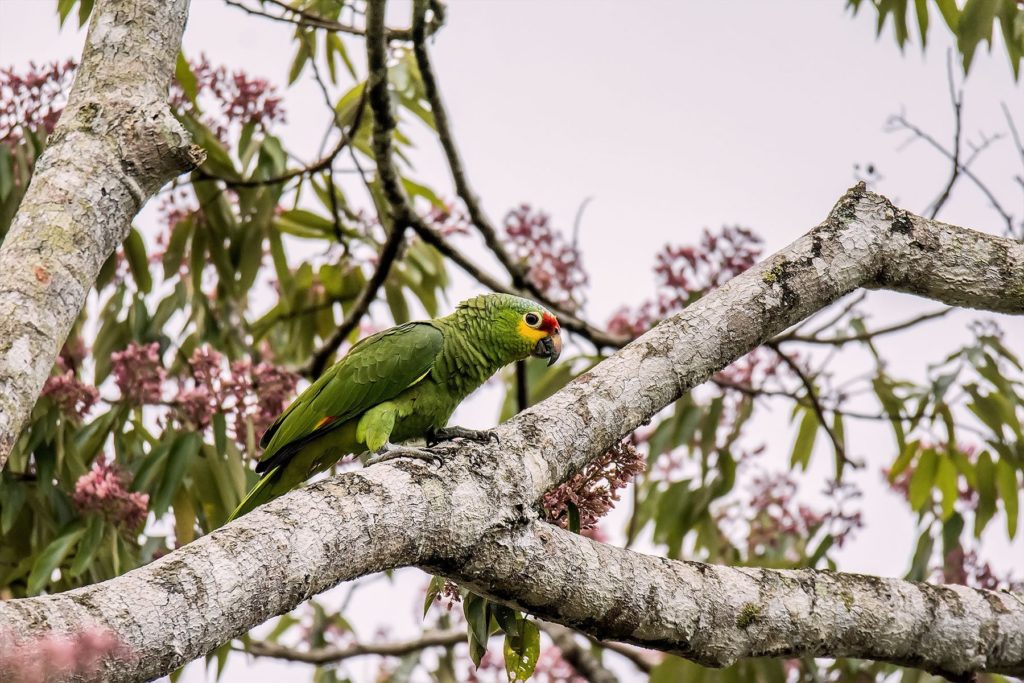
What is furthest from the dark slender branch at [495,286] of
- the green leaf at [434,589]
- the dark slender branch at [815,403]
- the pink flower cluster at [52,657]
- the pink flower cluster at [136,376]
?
the pink flower cluster at [52,657]

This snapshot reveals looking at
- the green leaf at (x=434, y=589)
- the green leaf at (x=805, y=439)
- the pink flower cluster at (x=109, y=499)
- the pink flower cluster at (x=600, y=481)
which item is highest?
the green leaf at (x=805, y=439)

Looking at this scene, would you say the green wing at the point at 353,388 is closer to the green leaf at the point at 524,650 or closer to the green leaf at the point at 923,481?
the green leaf at the point at 524,650

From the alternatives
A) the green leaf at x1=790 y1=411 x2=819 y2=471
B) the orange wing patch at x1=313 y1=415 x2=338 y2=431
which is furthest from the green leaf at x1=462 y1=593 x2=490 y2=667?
the green leaf at x1=790 y1=411 x2=819 y2=471

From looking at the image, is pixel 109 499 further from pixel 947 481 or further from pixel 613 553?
pixel 947 481

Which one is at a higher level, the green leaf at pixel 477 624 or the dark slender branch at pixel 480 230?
the dark slender branch at pixel 480 230

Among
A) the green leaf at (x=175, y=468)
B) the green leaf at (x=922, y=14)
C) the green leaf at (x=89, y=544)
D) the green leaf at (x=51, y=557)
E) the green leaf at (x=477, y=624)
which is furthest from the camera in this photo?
the green leaf at (x=922, y=14)

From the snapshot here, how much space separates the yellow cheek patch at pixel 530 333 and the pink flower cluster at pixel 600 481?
1.15m

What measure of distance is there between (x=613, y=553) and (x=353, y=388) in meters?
1.40

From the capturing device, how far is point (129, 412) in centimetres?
423

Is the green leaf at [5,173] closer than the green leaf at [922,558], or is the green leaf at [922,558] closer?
the green leaf at [5,173]

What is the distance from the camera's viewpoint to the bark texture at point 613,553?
1859mm

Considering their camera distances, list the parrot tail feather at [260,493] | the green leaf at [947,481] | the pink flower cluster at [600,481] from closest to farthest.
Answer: the pink flower cluster at [600,481], the parrot tail feather at [260,493], the green leaf at [947,481]

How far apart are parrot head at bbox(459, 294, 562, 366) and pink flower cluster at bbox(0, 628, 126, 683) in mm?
2451

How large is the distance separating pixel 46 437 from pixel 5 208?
0.98 meters
